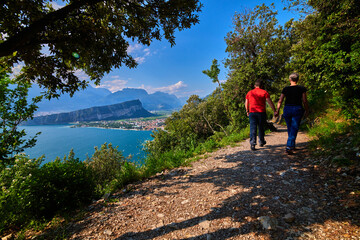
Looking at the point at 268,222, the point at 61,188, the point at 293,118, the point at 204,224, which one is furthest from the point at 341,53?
the point at 61,188

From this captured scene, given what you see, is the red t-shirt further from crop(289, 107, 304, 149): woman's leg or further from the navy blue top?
crop(289, 107, 304, 149): woman's leg

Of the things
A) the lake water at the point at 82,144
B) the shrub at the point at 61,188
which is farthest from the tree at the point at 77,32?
the lake water at the point at 82,144

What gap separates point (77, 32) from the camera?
4082 mm

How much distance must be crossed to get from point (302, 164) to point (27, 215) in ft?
24.2

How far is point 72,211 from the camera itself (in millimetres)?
3637

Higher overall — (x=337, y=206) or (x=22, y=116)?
(x=22, y=116)

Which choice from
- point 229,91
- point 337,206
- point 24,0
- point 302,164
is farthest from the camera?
point 229,91

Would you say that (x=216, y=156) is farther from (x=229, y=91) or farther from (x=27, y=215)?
(x=229, y=91)

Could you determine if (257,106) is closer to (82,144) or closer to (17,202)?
(17,202)

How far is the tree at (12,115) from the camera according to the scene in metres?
4.49

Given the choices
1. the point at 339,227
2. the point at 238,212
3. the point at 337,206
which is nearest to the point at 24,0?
the point at 238,212

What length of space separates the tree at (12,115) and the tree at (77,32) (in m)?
0.99

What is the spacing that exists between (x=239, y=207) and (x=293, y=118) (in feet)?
12.8

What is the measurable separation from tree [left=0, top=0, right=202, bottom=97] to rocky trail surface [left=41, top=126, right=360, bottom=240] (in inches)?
162
